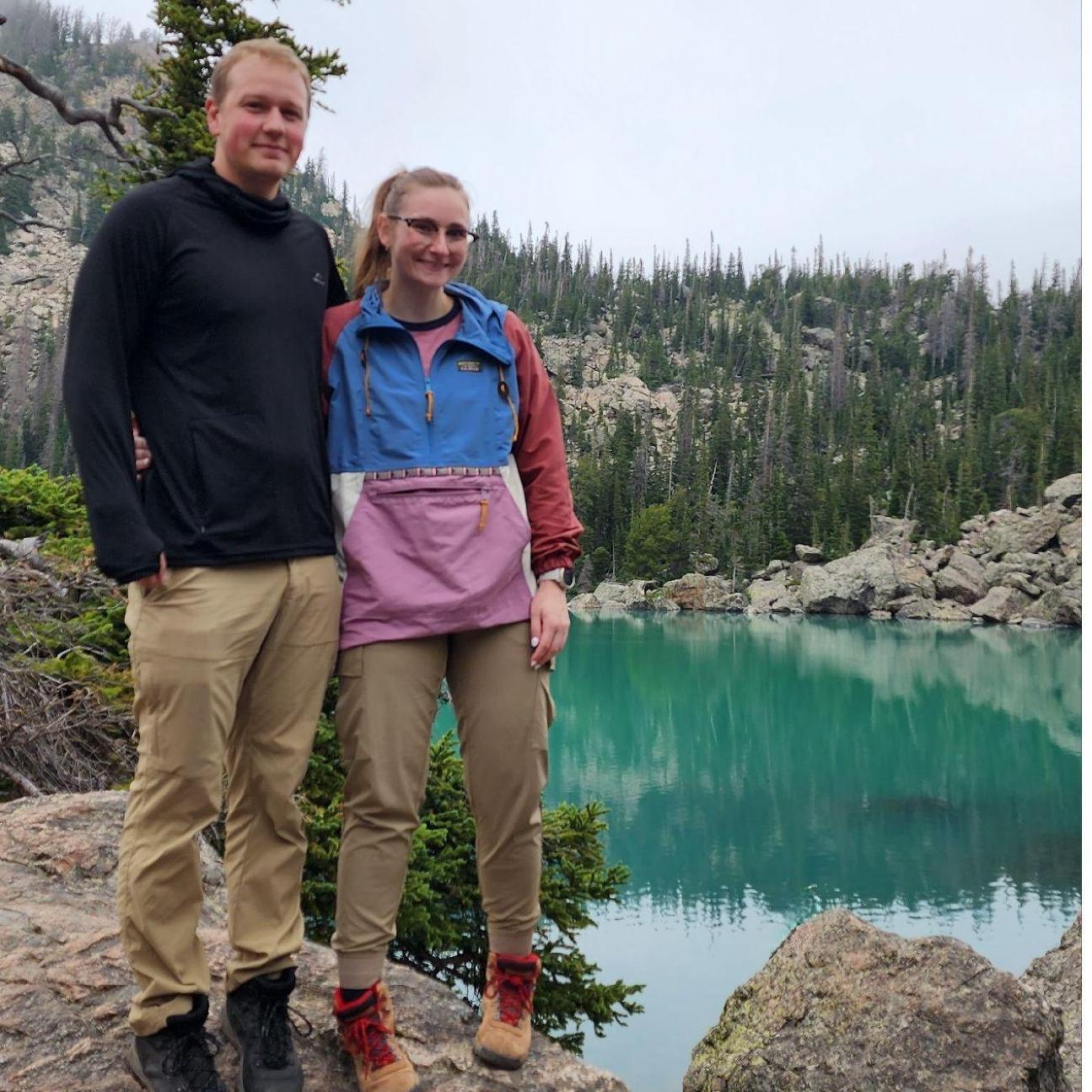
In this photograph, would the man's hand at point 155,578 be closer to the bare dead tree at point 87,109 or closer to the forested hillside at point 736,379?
the bare dead tree at point 87,109

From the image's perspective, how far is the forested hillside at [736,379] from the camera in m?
59.0

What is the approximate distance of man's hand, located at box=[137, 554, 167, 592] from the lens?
6.24 ft

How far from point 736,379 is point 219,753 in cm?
8628

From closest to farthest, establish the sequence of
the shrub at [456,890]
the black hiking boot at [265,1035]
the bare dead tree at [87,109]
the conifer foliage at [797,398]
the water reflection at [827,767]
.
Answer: the black hiking boot at [265,1035] → the shrub at [456,890] → the bare dead tree at [87,109] → the water reflection at [827,767] → the conifer foliage at [797,398]

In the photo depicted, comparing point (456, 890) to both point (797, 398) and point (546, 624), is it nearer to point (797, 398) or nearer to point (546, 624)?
point (546, 624)

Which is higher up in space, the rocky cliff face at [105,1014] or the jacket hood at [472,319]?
the jacket hood at [472,319]

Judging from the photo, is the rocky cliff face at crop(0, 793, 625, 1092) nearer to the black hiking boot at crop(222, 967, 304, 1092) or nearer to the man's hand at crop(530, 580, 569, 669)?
the black hiking boot at crop(222, 967, 304, 1092)

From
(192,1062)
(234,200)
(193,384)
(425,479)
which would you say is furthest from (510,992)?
(234,200)

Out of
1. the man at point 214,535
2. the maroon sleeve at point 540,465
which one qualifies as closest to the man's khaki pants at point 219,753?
the man at point 214,535

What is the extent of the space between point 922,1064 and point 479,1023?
4.23 ft

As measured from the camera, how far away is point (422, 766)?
2174 millimetres

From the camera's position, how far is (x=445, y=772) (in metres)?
5.66

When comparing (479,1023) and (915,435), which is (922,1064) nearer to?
(479,1023)

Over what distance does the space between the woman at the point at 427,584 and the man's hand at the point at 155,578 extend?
0.36 meters
